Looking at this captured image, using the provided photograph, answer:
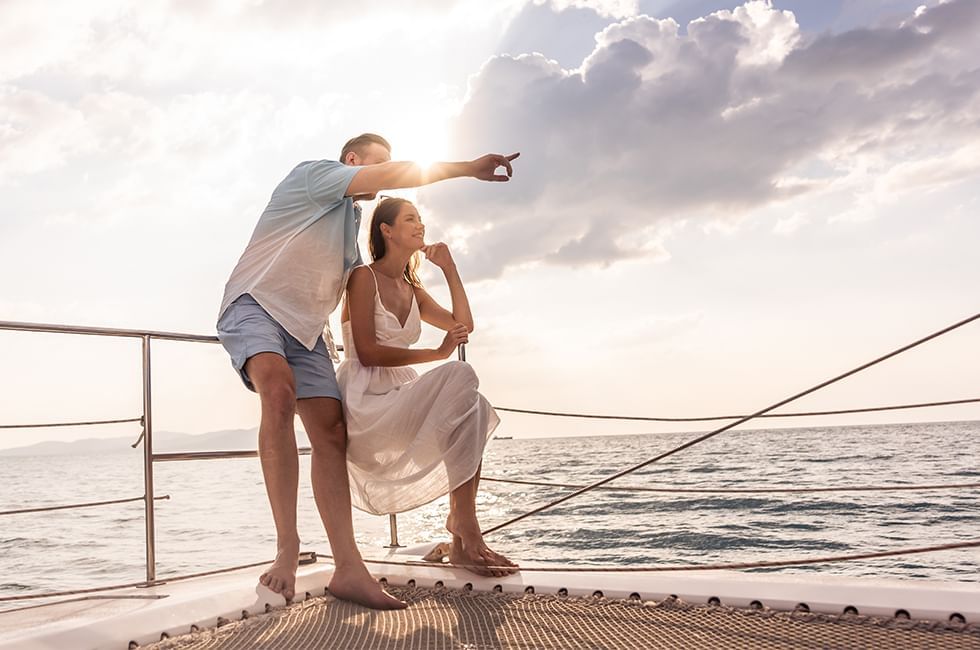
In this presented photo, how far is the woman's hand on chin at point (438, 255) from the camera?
263 centimetres

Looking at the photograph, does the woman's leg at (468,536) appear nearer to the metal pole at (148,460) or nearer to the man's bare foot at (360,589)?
the man's bare foot at (360,589)

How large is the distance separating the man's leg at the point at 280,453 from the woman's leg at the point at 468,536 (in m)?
0.46

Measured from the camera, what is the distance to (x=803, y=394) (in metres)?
A: 1.88

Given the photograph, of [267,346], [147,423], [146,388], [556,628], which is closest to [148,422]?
[147,423]

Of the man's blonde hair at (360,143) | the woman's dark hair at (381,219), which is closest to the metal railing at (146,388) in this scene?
the woman's dark hair at (381,219)

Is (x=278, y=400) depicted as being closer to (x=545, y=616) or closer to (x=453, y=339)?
(x=453, y=339)

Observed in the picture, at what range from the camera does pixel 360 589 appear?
6.45ft

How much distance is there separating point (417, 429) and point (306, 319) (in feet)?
1.48

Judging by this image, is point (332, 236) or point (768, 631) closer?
point (768, 631)

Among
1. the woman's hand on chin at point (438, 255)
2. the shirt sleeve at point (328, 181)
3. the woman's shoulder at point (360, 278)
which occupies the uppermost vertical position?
the shirt sleeve at point (328, 181)

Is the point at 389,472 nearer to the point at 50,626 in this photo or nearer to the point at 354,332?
the point at 354,332

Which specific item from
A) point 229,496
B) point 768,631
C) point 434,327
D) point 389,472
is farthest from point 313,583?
point 229,496

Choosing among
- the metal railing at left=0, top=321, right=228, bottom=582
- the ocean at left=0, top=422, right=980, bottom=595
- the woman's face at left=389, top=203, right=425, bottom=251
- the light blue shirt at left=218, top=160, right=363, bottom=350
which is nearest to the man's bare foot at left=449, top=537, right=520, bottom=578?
the light blue shirt at left=218, top=160, right=363, bottom=350

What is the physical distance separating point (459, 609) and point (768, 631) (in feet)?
2.29
